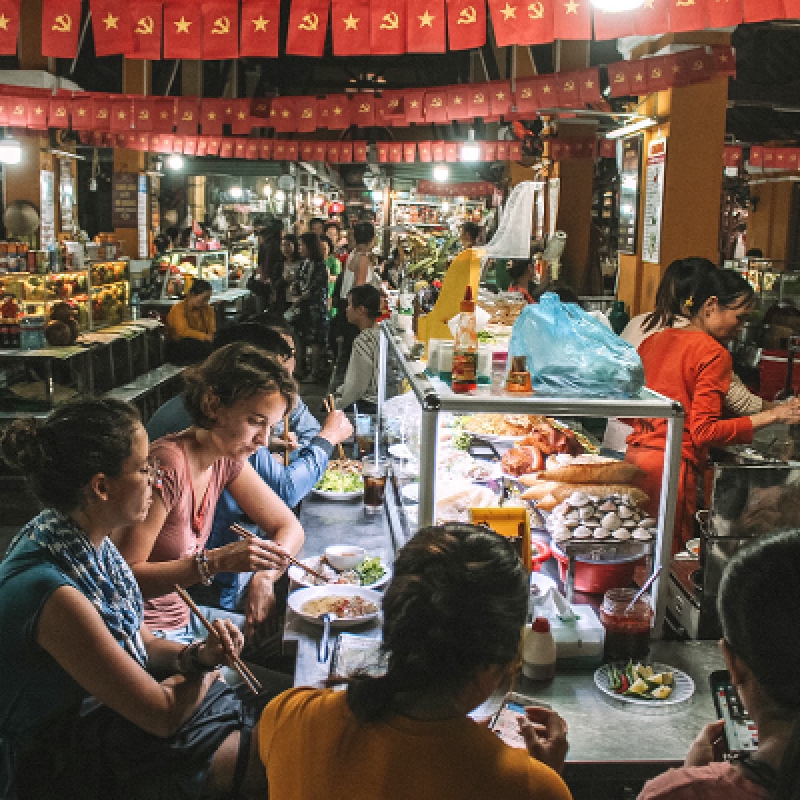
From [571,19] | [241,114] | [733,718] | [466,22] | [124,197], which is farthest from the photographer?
[124,197]

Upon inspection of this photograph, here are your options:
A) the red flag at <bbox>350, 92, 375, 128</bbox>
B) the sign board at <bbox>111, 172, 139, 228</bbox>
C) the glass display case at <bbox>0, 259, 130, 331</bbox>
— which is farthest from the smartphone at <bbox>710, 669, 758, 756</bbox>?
the sign board at <bbox>111, 172, 139, 228</bbox>

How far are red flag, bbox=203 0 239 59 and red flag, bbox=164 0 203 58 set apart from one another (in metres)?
0.05

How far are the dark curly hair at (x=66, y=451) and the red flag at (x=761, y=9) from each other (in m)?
4.32

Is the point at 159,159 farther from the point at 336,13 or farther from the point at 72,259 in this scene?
the point at 336,13

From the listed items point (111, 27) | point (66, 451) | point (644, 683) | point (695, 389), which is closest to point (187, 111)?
point (111, 27)

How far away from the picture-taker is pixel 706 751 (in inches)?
63.7

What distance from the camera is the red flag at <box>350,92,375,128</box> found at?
13.3m

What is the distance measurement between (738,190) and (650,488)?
66.2 ft

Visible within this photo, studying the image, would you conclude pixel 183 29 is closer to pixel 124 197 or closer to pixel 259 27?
pixel 259 27

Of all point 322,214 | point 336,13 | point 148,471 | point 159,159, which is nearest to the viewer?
point 148,471

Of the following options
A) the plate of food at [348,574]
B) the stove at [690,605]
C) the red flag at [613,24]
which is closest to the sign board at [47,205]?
the red flag at [613,24]

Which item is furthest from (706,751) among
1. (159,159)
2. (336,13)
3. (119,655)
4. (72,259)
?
(159,159)

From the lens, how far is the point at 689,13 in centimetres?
488

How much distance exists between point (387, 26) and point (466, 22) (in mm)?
577
